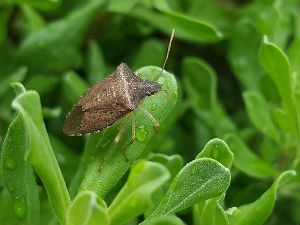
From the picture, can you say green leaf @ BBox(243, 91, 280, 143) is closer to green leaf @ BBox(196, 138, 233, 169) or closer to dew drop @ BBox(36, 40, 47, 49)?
green leaf @ BBox(196, 138, 233, 169)

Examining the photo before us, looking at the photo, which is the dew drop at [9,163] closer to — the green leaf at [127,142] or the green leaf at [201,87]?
the green leaf at [127,142]

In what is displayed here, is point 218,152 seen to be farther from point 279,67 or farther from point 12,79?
point 12,79

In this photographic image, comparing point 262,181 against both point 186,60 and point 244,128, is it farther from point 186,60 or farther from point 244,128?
point 186,60

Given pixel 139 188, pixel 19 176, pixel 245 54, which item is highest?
pixel 139 188

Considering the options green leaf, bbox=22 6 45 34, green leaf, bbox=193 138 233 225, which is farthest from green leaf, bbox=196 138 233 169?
green leaf, bbox=22 6 45 34

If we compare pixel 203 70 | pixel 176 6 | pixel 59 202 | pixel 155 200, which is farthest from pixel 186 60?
pixel 59 202

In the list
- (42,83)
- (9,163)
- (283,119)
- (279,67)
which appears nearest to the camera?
(9,163)

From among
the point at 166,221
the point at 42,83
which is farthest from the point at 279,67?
the point at 42,83
